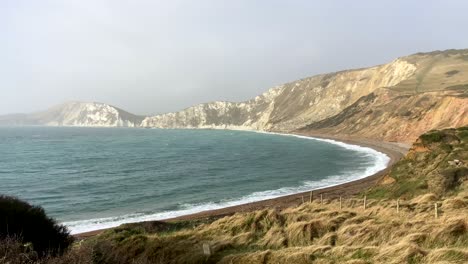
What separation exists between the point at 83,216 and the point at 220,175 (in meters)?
27.3

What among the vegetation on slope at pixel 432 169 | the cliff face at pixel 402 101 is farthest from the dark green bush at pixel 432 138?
the cliff face at pixel 402 101

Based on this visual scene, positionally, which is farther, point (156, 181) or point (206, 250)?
point (156, 181)

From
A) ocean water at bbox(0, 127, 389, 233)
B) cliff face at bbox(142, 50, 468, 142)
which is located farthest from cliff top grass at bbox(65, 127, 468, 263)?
cliff face at bbox(142, 50, 468, 142)

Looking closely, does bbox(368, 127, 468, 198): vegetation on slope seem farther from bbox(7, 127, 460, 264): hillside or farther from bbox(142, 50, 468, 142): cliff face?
bbox(142, 50, 468, 142): cliff face

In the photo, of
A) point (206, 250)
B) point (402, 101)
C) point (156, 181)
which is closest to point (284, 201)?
point (156, 181)

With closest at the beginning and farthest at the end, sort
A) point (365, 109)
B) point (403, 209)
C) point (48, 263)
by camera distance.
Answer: point (48, 263), point (403, 209), point (365, 109)

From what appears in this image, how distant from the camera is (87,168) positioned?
72.1 metres

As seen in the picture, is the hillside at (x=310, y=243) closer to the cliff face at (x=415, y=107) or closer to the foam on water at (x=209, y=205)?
the foam on water at (x=209, y=205)

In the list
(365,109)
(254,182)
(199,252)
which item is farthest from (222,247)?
(365,109)

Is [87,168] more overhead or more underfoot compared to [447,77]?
more underfoot

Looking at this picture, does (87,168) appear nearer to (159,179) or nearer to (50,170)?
(50,170)

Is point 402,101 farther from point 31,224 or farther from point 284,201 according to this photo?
point 31,224

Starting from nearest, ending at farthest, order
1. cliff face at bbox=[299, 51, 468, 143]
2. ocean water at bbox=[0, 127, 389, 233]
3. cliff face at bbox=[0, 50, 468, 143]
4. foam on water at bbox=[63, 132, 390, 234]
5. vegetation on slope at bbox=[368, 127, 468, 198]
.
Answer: vegetation on slope at bbox=[368, 127, 468, 198] → foam on water at bbox=[63, 132, 390, 234] → ocean water at bbox=[0, 127, 389, 233] → cliff face at bbox=[299, 51, 468, 143] → cliff face at bbox=[0, 50, 468, 143]

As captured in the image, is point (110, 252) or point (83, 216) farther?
point (83, 216)
